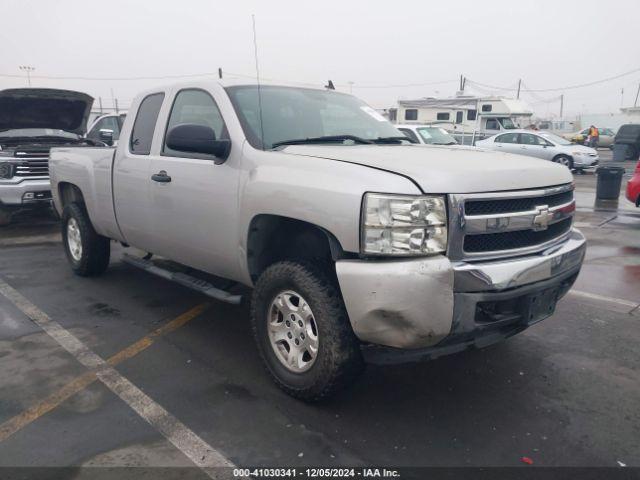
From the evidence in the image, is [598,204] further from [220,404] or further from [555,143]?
[220,404]

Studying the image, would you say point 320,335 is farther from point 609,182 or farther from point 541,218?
point 609,182

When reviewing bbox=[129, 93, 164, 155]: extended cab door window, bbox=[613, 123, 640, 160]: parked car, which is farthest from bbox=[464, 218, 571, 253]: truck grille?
bbox=[613, 123, 640, 160]: parked car

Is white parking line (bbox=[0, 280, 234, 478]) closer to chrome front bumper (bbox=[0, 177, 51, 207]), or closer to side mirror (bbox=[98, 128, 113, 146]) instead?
chrome front bumper (bbox=[0, 177, 51, 207])

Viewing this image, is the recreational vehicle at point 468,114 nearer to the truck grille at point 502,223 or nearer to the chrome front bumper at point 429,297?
the truck grille at point 502,223

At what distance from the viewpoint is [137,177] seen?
4418mm

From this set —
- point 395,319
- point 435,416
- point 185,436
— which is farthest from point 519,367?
point 185,436

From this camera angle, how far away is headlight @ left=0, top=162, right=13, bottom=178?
791cm

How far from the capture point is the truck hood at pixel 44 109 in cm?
811

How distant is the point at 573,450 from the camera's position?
275 centimetres

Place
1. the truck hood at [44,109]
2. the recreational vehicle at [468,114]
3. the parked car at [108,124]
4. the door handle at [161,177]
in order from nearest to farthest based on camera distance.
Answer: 1. the door handle at [161,177]
2. the truck hood at [44,109]
3. the parked car at [108,124]
4. the recreational vehicle at [468,114]

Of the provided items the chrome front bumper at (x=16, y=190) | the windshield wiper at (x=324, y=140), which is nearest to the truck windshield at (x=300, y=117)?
the windshield wiper at (x=324, y=140)

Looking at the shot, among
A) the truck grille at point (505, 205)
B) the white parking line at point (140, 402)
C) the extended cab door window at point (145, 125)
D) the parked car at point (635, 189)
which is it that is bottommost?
the white parking line at point (140, 402)

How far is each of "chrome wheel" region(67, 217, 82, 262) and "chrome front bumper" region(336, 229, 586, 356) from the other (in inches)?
159

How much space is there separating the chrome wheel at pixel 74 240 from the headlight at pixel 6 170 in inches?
113
